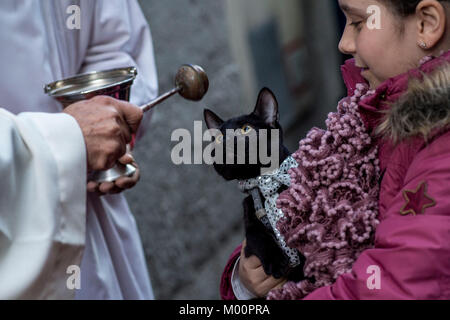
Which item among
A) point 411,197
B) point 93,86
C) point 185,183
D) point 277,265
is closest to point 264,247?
point 277,265

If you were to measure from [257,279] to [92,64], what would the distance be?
104cm

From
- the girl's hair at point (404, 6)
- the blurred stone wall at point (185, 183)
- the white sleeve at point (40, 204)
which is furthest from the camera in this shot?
the blurred stone wall at point (185, 183)

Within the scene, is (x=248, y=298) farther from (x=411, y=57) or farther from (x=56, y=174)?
(x=411, y=57)

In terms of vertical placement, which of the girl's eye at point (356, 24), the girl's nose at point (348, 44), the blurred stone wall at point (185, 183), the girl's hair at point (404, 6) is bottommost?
the blurred stone wall at point (185, 183)

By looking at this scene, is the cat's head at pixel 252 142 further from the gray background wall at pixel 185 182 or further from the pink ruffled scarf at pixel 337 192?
the gray background wall at pixel 185 182

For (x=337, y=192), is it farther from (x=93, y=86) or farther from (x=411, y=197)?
(x=93, y=86)

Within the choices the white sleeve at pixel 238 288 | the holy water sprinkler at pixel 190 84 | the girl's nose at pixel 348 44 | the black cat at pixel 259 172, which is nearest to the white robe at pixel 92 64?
the holy water sprinkler at pixel 190 84

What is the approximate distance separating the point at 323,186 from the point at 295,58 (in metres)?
4.63

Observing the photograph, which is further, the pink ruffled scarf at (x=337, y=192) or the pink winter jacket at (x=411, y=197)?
→ the pink ruffled scarf at (x=337, y=192)

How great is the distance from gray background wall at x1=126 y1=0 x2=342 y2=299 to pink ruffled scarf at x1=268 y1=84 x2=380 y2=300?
2.00 m

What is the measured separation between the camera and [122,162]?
5.49 ft

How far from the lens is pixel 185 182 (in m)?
3.54

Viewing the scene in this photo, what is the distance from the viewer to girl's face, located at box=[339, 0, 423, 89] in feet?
3.84

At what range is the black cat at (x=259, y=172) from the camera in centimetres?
132
